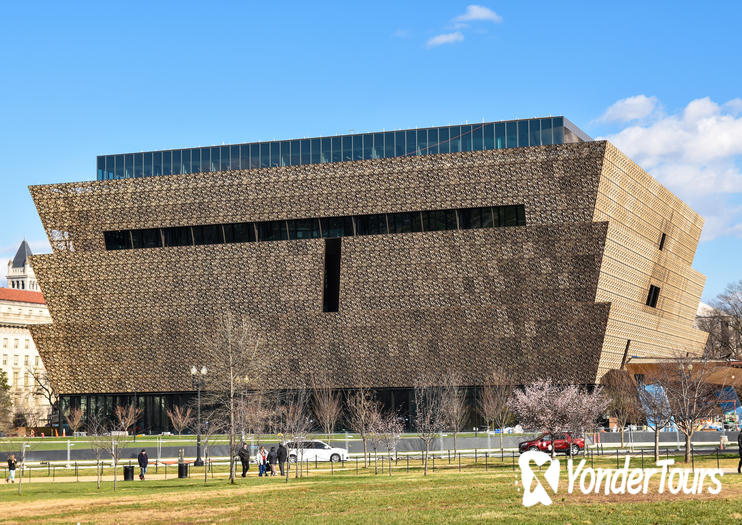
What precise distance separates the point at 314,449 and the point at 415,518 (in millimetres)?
31559

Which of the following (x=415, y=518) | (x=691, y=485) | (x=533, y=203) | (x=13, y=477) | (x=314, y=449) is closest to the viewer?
(x=415, y=518)

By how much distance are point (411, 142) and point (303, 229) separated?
1982 centimetres

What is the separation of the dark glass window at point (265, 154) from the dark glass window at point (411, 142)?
1571 cm

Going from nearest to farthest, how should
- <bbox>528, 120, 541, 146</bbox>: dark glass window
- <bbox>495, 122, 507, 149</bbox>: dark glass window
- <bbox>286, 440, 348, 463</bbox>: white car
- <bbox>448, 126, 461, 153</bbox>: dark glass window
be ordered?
<bbox>286, 440, 348, 463</bbox>: white car, <bbox>528, 120, 541, 146</bbox>: dark glass window, <bbox>495, 122, 507, 149</bbox>: dark glass window, <bbox>448, 126, 461, 153</bbox>: dark glass window

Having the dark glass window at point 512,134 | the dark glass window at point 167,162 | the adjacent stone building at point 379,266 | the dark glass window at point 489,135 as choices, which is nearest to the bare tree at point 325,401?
the adjacent stone building at point 379,266

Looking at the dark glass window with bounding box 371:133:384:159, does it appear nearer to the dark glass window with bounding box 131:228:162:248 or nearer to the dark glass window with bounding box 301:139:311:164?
the dark glass window with bounding box 301:139:311:164

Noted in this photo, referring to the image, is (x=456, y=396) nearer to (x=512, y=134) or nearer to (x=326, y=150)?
(x=512, y=134)

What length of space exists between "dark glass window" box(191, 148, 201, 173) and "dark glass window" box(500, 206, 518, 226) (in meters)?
42.7

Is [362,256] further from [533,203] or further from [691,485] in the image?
[691,485]

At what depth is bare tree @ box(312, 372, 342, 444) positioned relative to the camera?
8688 cm

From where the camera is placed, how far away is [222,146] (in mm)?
111312

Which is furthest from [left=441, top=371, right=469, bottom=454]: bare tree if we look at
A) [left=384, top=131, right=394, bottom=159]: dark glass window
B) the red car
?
[left=384, top=131, right=394, bottom=159]: dark glass window

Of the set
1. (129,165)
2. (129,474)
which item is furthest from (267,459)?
(129,165)

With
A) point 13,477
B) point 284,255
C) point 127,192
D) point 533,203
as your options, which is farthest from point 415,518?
point 127,192
